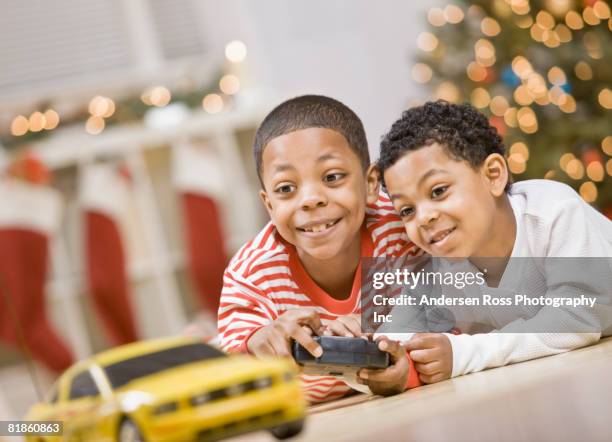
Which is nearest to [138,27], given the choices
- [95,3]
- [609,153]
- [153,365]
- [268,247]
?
[95,3]

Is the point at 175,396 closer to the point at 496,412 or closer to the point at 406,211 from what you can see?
the point at 496,412

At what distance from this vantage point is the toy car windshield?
0.32 metres

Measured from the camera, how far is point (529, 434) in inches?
12.2

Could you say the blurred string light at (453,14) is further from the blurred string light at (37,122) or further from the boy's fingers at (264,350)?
the boy's fingers at (264,350)

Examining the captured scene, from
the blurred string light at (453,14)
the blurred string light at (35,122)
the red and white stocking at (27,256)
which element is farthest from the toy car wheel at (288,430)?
the blurred string light at (35,122)

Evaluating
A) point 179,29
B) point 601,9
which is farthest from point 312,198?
point 179,29

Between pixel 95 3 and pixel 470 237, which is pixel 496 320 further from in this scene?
pixel 95 3

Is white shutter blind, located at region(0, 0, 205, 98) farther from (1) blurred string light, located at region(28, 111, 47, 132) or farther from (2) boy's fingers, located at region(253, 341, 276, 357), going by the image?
(2) boy's fingers, located at region(253, 341, 276, 357)

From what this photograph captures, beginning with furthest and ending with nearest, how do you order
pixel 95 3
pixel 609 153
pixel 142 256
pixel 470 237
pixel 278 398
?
1. pixel 95 3
2. pixel 142 256
3. pixel 609 153
4. pixel 470 237
5. pixel 278 398

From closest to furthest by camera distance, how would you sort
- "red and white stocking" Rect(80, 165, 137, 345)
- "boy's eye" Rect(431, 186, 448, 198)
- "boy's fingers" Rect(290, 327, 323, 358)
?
"boy's fingers" Rect(290, 327, 323, 358) → "boy's eye" Rect(431, 186, 448, 198) → "red and white stocking" Rect(80, 165, 137, 345)

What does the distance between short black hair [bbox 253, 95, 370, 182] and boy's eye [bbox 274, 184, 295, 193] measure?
0.03 metres

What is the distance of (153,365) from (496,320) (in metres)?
0.33

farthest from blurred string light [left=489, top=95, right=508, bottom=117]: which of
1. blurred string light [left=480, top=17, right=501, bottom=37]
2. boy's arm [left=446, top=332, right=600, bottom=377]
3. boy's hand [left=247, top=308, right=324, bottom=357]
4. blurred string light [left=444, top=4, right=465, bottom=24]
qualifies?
boy's hand [left=247, top=308, right=324, bottom=357]

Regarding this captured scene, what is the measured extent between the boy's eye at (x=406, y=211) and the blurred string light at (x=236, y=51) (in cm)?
184
